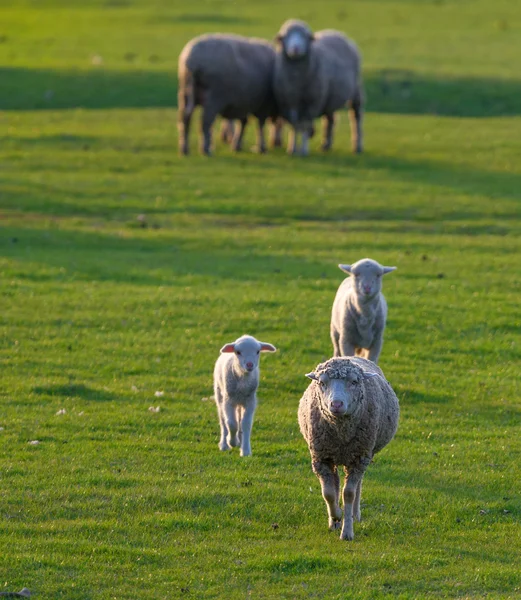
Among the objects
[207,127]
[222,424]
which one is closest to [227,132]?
[207,127]

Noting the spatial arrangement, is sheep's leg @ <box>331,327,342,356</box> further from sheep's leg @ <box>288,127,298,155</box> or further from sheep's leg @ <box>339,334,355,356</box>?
sheep's leg @ <box>288,127,298,155</box>

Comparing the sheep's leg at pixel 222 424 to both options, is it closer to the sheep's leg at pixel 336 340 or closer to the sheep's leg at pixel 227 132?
the sheep's leg at pixel 336 340

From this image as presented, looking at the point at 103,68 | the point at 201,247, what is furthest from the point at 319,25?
the point at 201,247

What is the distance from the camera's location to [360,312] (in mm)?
13141

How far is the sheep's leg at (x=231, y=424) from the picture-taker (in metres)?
11.6

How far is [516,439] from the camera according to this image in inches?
477

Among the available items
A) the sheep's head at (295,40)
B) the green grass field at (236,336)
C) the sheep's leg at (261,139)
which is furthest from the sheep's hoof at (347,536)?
the sheep's leg at (261,139)

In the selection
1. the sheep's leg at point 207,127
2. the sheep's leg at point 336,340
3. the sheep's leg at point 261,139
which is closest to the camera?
the sheep's leg at point 336,340

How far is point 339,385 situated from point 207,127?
23.7 meters

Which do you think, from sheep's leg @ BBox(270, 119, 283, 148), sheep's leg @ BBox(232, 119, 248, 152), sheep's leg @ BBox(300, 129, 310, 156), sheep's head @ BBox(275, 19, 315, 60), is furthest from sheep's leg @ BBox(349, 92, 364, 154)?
sheep's leg @ BBox(232, 119, 248, 152)

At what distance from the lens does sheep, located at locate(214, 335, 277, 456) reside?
11320 mm

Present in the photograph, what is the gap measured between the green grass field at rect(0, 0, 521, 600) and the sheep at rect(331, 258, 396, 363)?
0.83 meters

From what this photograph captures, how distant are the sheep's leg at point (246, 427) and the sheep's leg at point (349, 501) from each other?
244 centimetres

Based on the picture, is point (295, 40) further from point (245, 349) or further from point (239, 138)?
point (245, 349)
